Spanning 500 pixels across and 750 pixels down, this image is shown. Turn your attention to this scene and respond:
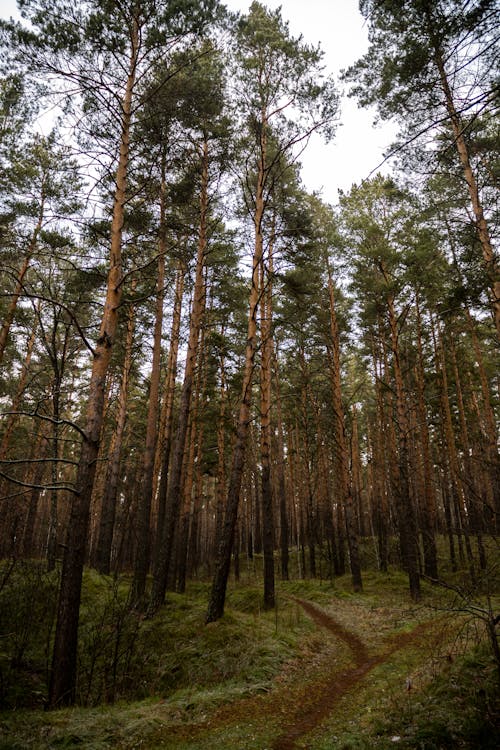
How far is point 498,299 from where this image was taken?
945 cm

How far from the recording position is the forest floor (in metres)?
4.19

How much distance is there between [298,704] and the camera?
5.80m

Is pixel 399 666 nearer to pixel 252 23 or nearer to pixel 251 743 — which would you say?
pixel 251 743

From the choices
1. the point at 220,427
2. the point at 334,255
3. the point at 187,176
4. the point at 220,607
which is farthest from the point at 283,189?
the point at 220,607

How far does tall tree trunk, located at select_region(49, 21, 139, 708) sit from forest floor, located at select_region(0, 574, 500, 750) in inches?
18.8

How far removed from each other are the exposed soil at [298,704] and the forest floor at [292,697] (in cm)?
2

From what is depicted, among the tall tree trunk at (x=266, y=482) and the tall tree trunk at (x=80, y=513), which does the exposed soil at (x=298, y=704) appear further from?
the tall tree trunk at (x=266, y=482)

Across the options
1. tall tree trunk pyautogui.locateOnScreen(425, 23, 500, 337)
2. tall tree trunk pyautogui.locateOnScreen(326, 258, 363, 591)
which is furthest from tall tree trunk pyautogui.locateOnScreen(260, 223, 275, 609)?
tall tree trunk pyautogui.locateOnScreen(425, 23, 500, 337)

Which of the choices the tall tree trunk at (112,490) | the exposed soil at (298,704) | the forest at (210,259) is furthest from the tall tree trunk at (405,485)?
the tall tree trunk at (112,490)

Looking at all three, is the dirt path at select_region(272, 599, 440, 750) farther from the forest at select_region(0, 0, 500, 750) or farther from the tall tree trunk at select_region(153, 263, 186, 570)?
the tall tree trunk at select_region(153, 263, 186, 570)

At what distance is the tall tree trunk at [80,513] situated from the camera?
224 inches

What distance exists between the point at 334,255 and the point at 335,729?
16108 millimetres

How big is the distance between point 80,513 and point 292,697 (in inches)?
173

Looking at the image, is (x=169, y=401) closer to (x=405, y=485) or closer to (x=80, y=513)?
(x=405, y=485)
